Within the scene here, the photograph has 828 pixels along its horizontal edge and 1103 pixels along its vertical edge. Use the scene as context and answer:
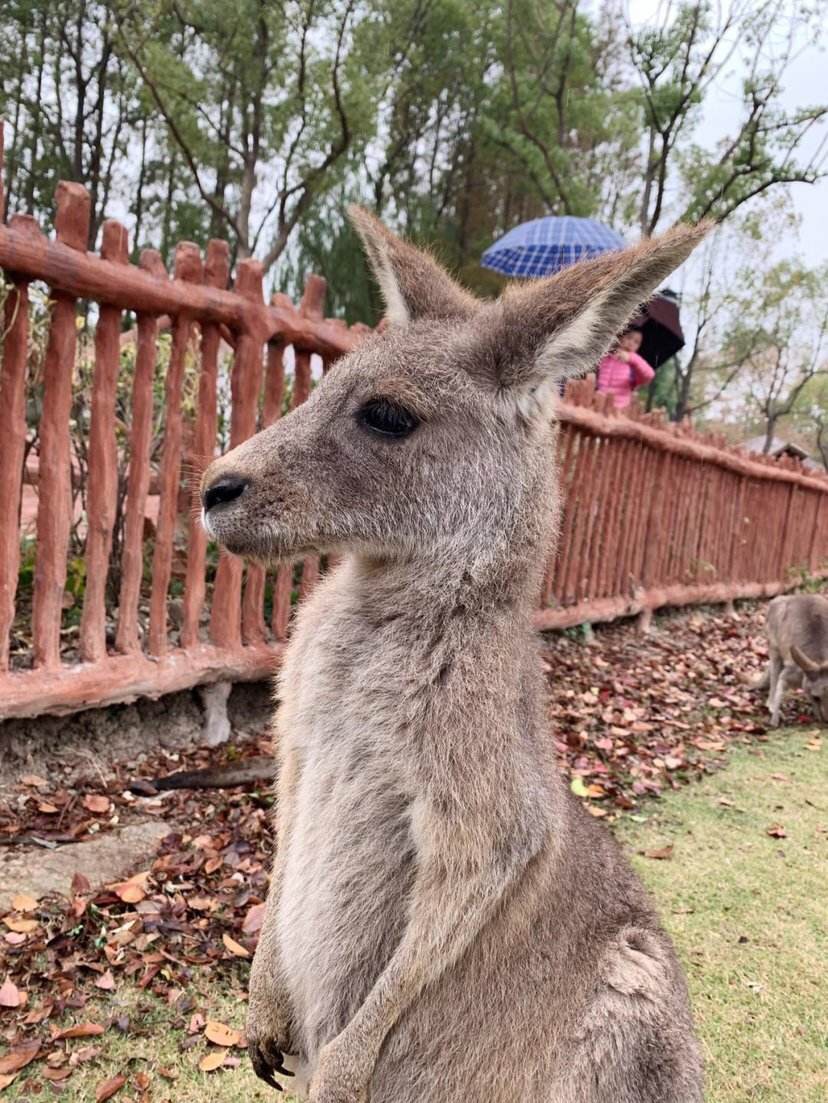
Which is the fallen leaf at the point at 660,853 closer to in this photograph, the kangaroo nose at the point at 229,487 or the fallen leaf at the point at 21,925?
the fallen leaf at the point at 21,925

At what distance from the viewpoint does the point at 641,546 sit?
6.84 m

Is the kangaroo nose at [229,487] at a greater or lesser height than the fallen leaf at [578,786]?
greater

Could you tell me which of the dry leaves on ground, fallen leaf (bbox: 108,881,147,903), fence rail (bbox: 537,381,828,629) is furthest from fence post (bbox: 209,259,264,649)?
fence rail (bbox: 537,381,828,629)

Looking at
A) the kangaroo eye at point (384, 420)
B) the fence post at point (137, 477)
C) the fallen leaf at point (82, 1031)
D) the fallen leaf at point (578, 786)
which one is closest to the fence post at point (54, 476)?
the fence post at point (137, 477)

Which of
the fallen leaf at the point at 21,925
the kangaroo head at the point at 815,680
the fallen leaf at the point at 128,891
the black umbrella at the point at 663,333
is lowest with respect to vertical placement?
the fallen leaf at the point at 21,925

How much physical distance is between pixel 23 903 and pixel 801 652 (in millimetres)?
4514

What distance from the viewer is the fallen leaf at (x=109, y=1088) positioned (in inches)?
74.6

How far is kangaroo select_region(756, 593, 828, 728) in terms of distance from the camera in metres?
5.18

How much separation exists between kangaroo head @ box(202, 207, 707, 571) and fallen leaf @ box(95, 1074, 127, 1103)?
135 centimetres

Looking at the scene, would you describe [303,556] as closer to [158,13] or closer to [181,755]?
[181,755]

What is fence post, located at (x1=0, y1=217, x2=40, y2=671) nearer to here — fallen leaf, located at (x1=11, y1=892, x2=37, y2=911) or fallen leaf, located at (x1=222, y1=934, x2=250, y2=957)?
fallen leaf, located at (x1=11, y1=892, x2=37, y2=911)

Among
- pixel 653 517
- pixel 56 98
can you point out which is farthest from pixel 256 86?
pixel 653 517

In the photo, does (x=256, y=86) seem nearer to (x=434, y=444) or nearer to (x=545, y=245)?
(x=545, y=245)

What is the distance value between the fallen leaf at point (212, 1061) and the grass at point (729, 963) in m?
0.02
